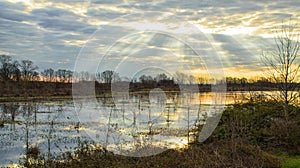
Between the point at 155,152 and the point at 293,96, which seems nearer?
the point at 155,152

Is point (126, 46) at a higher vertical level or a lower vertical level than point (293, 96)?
higher

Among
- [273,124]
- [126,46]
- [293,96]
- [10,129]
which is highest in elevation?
[126,46]

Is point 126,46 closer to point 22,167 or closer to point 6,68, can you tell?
point 22,167

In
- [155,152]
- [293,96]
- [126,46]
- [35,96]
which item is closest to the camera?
[126,46]

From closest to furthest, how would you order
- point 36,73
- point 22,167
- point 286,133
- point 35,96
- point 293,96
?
1. point 22,167
2. point 286,133
3. point 293,96
4. point 35,96
5. point 36,73

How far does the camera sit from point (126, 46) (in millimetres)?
9453

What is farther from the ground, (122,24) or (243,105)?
(122,24)

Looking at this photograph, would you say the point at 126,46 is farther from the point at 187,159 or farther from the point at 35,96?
the point at 35,96

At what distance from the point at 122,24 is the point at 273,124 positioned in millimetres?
8406

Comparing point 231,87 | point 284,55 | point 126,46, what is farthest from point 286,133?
point 231,87

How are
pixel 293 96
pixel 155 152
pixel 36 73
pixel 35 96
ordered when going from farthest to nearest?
pixel 36 73, pixel 35 96, pixel 293 96, pixel 155 152

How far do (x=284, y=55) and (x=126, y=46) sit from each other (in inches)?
355

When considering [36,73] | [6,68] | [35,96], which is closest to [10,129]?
[35,96]

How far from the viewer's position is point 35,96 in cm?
5484
